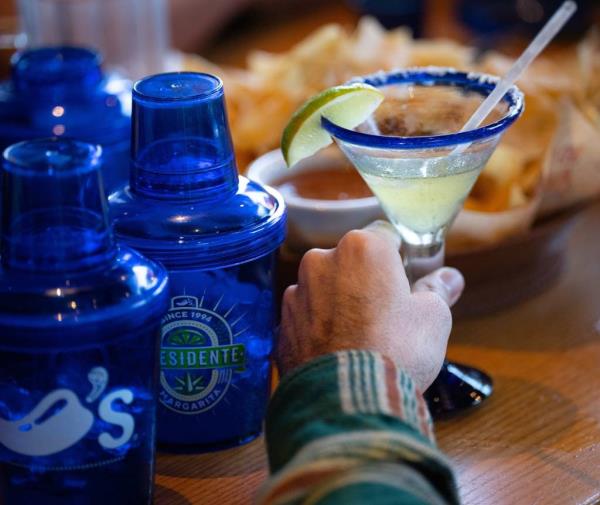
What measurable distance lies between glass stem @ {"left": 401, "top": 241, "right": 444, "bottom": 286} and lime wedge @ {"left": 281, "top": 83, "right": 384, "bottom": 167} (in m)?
0.13

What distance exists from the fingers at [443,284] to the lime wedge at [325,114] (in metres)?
0.14

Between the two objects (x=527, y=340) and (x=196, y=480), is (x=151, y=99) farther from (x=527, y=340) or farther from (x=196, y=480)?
(x=527, y=340)

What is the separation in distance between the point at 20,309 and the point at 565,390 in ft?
1.67

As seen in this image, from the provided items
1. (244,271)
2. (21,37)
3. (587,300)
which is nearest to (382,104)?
(244,271)

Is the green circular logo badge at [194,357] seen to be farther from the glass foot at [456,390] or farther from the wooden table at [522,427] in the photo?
the glass foot at [456,390]

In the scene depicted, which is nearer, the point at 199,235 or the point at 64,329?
the point at 64,329

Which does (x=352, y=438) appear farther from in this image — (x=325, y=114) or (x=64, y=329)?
(x=325, y=114)

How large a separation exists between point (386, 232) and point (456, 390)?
0.53 feet

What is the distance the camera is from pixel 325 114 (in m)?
0.83

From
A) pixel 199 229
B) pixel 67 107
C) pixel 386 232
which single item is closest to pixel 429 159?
pixel 386 232

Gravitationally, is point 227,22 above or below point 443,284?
below

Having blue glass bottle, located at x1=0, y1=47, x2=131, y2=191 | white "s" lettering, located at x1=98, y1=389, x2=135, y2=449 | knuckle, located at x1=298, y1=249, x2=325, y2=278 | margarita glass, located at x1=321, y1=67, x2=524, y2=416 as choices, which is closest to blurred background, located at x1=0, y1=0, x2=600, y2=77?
blue glass bottle, located at x1=0, y1=47, x2=131, y2=191

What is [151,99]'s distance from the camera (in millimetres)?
761

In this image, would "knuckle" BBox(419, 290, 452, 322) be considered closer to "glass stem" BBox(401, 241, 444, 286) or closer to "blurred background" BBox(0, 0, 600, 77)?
"glass stem" BBox(401, 241, 444, 286)
